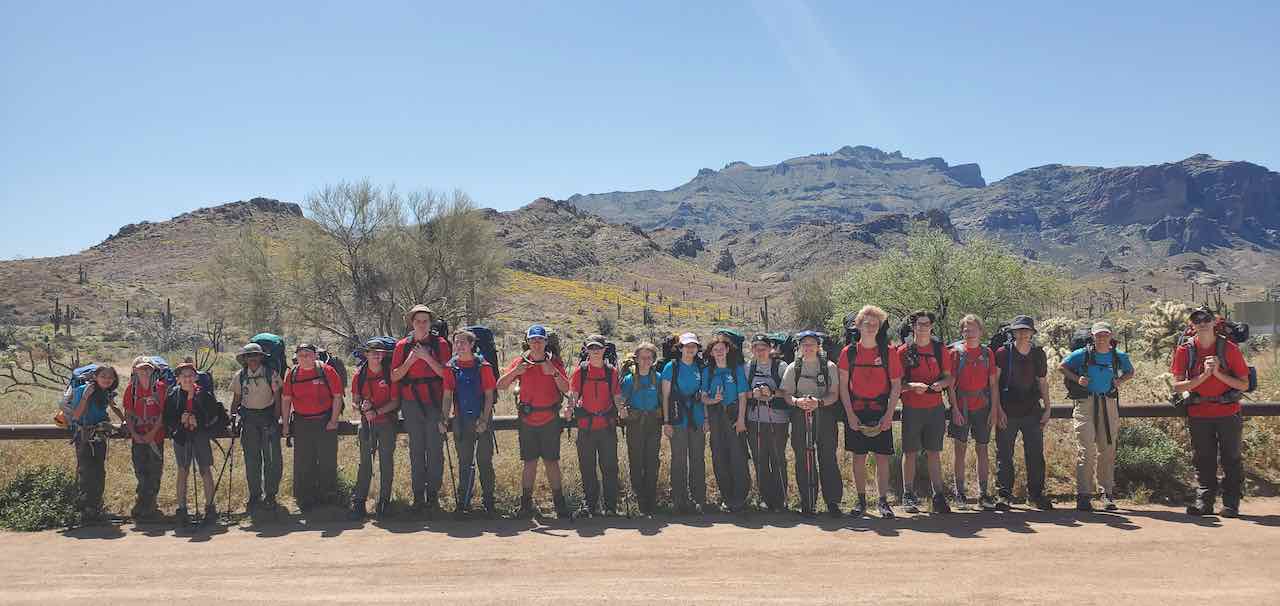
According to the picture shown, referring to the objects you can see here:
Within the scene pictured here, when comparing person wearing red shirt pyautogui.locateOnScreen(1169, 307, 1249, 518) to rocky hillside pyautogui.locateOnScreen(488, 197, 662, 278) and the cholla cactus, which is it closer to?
the cholla cactus

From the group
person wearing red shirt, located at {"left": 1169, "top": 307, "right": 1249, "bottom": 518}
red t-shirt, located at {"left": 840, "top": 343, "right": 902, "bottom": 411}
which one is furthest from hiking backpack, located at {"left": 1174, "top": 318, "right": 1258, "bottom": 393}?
red t-shirt, located at {"left": 840, "top": 343, "right": 902, "bottom": 411}

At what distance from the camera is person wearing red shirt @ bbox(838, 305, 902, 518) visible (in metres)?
7.36

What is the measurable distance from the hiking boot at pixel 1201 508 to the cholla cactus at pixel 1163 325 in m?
10.3

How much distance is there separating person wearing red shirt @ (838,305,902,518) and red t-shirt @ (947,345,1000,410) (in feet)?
2.61

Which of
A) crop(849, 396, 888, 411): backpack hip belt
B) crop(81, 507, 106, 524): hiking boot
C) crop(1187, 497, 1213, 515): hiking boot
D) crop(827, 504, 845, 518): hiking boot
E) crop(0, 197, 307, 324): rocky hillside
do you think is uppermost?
crop(0, 197, 307, 324): rocky hillside

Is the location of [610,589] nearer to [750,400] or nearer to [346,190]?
[750,400]

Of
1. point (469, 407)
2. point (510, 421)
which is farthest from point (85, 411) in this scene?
point (510, 421)

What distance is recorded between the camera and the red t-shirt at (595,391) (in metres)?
7.62

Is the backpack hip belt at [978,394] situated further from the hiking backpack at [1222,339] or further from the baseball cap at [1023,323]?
the hiking backpack at [1222,339]

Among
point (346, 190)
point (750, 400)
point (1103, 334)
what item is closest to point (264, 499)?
point (750, 400)

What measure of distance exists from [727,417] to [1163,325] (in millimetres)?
14108

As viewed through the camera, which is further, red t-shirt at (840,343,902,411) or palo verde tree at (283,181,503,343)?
palo verde tree at (283,181,503,343)

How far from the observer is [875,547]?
6582mm

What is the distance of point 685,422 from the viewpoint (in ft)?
25.3
